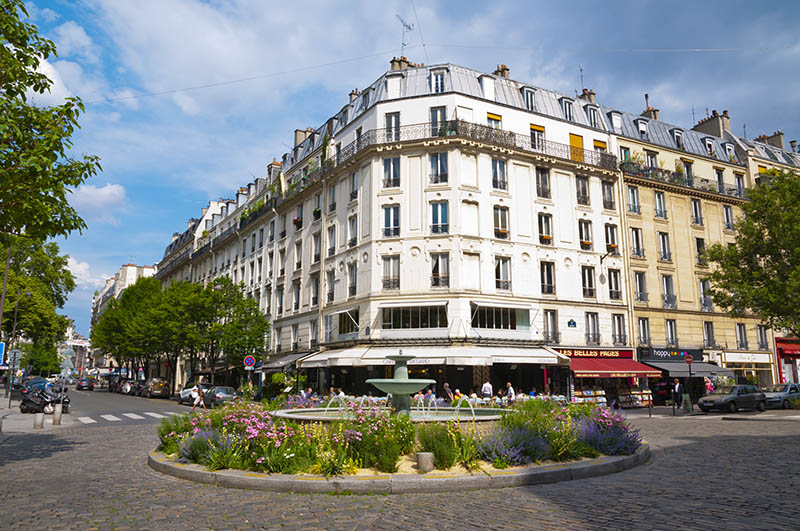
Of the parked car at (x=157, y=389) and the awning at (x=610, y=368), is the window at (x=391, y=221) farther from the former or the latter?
the parked car at (x=157, y=389)

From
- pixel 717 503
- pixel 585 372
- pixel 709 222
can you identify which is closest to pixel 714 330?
pixel 709 222

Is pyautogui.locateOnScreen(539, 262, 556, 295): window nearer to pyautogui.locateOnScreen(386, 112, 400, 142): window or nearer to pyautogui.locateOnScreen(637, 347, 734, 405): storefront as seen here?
pyautogui.locateOnScreen(637, 347, 734, 405): storefront

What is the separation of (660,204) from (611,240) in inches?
193

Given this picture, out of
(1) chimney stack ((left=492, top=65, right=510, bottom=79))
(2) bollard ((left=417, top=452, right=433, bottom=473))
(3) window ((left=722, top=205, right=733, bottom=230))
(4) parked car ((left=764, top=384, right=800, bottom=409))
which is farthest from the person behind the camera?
(3) window ((left=722, top=205, right=733, bottom=230))

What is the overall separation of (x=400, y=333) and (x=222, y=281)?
707 inches

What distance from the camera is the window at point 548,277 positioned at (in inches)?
1203

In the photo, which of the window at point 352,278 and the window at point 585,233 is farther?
the window at point 585,233

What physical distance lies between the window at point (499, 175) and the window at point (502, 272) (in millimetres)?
3812

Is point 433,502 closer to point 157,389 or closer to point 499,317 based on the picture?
point 499,317

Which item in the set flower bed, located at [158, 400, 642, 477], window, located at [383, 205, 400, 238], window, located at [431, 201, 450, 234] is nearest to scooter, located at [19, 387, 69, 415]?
window, located at [383, 205, 400, 238]

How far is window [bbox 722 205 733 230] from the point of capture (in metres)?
37.7

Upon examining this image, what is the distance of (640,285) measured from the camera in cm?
3344

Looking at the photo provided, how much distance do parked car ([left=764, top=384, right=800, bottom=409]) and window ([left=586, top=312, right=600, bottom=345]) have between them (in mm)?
8314

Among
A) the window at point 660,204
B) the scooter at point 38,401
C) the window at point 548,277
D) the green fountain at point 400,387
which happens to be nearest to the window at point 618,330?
the window at point 548,277
